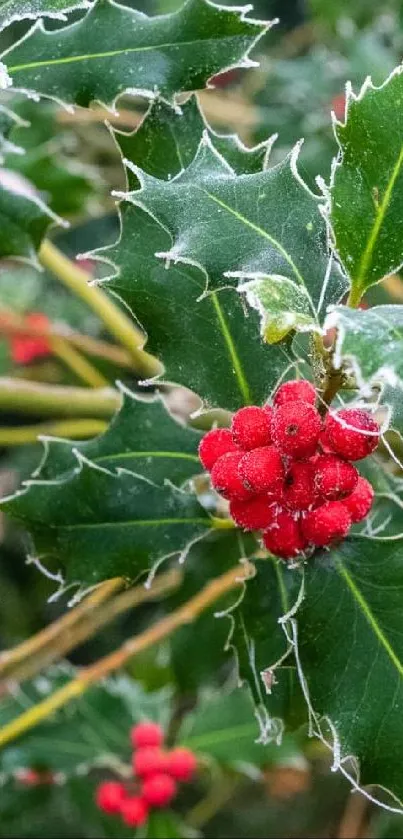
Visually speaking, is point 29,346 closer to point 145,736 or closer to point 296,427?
point 145,736

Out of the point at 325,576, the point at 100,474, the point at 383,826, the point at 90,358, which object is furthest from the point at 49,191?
the point at 383,826

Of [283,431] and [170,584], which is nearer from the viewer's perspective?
[283,431]

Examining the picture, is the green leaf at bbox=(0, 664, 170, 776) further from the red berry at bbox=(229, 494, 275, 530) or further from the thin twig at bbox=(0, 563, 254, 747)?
the red berry at bbox=(229, 494, 275, 530)

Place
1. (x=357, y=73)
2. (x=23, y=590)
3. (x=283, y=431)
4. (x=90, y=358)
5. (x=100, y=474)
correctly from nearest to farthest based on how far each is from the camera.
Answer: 1. (x=283, y=431)
2. (x=100, y=474)
3. (x=357, y=73)
4. (x=90, y=358)
5. (x=23, y=590)

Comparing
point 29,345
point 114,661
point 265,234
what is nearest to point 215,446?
point 265,234

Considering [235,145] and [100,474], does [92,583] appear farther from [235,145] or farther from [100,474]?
[235,145]

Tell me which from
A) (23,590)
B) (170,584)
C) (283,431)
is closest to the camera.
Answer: (283,431)
